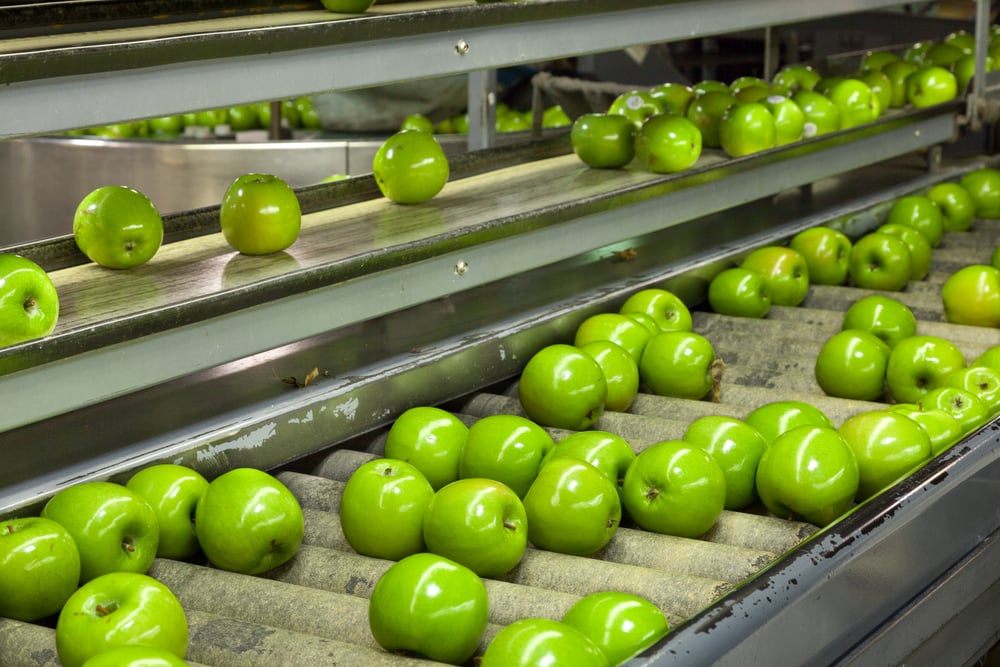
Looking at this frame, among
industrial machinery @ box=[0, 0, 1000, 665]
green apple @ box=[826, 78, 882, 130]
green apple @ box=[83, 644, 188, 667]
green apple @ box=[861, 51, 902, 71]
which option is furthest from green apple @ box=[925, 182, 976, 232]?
green apple @ box=[83, 644, 188, 667]

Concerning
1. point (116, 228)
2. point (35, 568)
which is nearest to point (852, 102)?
point (116, 228)

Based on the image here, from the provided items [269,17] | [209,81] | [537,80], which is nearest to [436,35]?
[269,17]

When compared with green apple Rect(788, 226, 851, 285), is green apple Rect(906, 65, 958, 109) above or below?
above

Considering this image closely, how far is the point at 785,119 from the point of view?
3.51 metres

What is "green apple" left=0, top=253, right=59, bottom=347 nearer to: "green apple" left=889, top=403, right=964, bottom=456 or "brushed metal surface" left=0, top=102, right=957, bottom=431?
"brushed metal surface" left=0, top=102, right=957, bottom=431

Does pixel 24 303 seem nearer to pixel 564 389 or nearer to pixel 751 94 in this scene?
pixel 564 389

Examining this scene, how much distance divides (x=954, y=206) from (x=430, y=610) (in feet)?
9.88

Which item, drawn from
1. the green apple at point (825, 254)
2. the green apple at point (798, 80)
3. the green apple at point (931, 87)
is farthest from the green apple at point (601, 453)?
the green apple at point (931, 87)

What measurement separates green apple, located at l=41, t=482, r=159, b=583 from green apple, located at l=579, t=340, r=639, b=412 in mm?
1023

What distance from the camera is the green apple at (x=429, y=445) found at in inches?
83.7

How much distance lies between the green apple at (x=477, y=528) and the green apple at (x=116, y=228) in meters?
0.74

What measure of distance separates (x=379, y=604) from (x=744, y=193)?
2.03m

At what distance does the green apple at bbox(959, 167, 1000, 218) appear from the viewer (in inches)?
162

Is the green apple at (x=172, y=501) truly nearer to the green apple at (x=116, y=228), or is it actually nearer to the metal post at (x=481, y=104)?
the green apple at (x=116, y=228)
